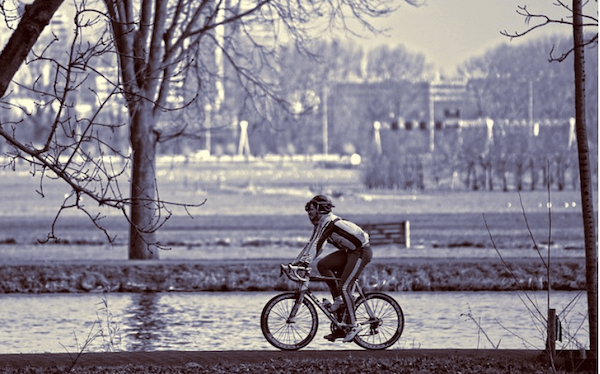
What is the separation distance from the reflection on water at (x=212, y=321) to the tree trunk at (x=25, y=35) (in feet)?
12.8

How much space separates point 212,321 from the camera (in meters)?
14.6

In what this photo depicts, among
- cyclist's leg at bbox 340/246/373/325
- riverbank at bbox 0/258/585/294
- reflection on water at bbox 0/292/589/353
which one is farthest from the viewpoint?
riverbank at bbox 0/258/585/294

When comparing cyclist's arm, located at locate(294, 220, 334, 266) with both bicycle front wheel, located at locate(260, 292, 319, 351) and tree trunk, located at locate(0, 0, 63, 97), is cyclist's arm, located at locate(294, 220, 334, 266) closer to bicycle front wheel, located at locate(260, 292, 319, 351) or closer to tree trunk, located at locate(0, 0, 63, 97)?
bicycle front wheel, located at locate(260, 292, 319, 351)

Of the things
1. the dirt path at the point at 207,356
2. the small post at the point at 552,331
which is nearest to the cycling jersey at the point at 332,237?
the dirt path at the point at 207,356

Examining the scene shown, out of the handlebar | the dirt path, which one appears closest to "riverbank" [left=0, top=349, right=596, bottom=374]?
the dirt path

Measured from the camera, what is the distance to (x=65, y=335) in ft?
43.5

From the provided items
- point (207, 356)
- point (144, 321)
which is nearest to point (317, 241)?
point (207, 356)

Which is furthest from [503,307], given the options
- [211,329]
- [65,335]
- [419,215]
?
[419,215]

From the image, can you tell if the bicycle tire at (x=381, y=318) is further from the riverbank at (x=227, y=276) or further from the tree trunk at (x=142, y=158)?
the tree trunk at (x=142, y=158)

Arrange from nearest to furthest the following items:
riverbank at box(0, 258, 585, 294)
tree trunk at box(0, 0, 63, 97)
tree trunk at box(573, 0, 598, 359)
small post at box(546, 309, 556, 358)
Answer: tree trunk at box(0, 0, 63, 97), tree trunk at box(573, 0, 598, 359), small post at box(546, 309, 556, 358), riverbank at box(0, 258, 585, 294)

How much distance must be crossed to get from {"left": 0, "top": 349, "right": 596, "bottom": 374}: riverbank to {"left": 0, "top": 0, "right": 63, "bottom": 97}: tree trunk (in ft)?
7.46

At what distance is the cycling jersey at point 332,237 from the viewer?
10.6 metres

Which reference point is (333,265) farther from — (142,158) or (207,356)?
(142,158)

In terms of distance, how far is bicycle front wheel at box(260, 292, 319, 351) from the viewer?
11.1 m
